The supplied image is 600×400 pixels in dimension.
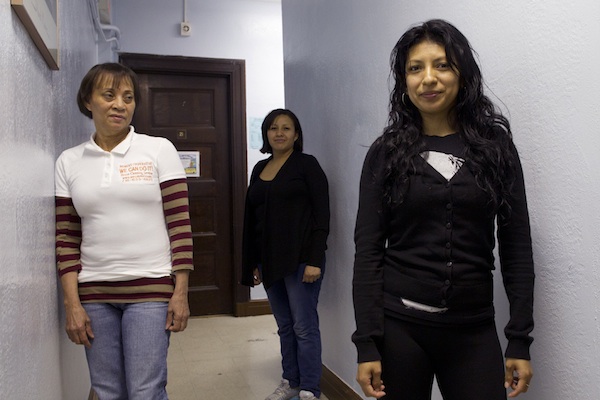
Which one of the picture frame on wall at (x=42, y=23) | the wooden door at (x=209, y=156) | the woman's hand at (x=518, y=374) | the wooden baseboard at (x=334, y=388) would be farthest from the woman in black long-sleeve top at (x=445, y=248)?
the wooden door at (x=209, y=156)

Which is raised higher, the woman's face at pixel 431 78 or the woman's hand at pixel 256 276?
the woman's face at pixel 431 78

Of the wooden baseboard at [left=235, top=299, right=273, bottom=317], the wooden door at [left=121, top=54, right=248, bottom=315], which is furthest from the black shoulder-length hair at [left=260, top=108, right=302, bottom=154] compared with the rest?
the wooden baseboard at [left=235, top=299, right=273, bottom=317]

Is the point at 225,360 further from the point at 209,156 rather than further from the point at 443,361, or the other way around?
the point at 443,361

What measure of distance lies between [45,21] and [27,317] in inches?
28.9

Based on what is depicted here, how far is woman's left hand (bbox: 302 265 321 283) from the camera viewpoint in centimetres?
235

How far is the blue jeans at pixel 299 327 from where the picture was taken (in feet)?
7.90

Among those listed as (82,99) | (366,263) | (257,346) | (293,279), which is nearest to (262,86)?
(257,346)

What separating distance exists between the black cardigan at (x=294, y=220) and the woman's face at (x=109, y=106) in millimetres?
969

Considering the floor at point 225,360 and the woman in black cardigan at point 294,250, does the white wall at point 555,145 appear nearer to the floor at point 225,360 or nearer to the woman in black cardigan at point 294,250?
the woman in black cardigan at point 294,250

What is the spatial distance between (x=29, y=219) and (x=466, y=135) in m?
1.02

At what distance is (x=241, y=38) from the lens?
168 inches

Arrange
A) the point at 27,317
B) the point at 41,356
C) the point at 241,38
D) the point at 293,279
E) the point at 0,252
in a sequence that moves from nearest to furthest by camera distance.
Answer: the point at 0,252
the point at 27,317
the point at 41,356
the point at 293,279
the point at 241,38

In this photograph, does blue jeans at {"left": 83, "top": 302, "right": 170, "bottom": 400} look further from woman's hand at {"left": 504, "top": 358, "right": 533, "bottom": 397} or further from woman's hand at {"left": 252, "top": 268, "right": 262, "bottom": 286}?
woman's hand at {"left": 252, "top": 268, "right": 262, "bottom": 286}

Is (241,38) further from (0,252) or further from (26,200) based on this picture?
(0,252)
